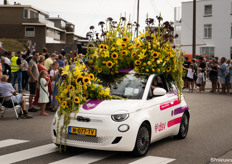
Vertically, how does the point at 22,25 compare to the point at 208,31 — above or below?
above

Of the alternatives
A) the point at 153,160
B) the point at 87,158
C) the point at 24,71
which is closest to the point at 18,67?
the point at 24,71

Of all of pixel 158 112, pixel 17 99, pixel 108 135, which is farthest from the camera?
pixel 17 99

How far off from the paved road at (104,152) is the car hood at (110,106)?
84 centimetres

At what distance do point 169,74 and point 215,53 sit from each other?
4667cm

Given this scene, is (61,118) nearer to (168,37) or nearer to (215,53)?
(168,37)

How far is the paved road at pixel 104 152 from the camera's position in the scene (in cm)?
671

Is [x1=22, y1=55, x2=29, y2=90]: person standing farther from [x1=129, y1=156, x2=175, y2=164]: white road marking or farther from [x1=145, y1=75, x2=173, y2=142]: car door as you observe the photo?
[x1=129, y1=156, x2=175, y2=164]: white road marking

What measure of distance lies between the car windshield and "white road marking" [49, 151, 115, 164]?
45.6 inches

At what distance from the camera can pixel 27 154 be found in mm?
7086

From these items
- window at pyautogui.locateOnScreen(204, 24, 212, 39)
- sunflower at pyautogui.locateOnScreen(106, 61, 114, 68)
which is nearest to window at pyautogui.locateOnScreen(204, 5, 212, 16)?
window at pyautogui.locateOnScreen(204, 24, 212, 39)

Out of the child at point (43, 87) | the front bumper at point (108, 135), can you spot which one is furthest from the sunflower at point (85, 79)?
the child at point (43, 87)

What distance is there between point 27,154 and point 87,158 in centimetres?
118

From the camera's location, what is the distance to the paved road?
671 cm

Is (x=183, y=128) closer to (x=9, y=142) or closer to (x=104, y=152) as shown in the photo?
(x=104, y=152)
